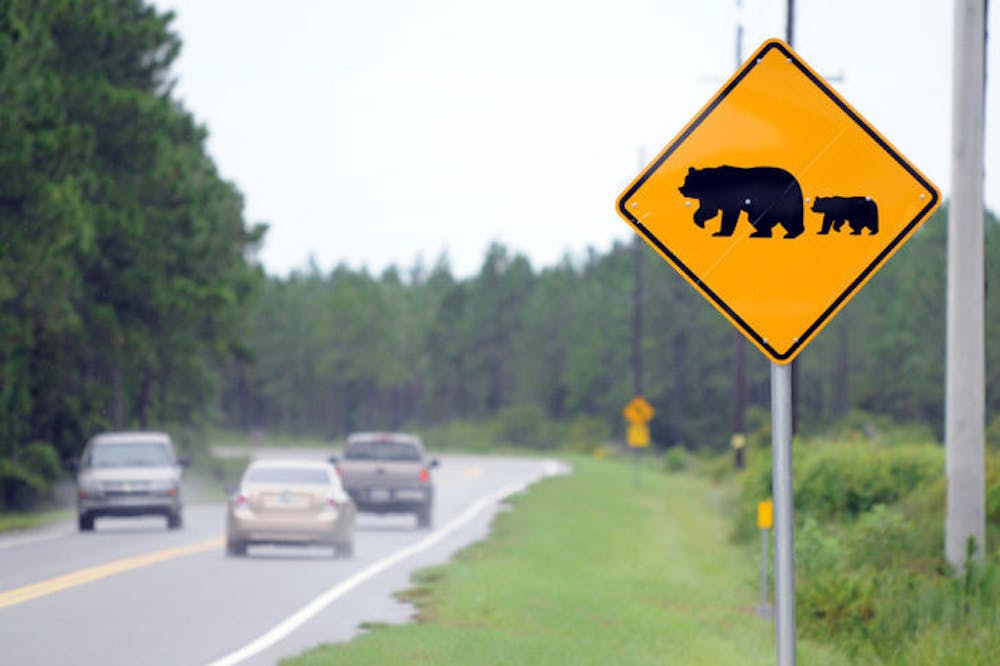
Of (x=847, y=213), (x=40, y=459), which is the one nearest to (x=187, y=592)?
(x=847, y=213)

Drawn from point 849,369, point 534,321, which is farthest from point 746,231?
point 534,321

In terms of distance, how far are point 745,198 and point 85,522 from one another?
94.9 feet

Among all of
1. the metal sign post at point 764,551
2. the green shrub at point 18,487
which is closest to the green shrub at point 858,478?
the metal sign post at point 764,551

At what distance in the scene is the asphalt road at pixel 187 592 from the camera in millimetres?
14953

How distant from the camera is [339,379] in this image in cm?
17462

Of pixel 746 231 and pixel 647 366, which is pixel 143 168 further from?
pixel 647 366

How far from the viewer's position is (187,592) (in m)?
20.5

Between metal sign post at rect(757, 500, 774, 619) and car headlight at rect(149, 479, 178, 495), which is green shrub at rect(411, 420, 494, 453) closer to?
car headlight at rect(149, 479, 178, 495)

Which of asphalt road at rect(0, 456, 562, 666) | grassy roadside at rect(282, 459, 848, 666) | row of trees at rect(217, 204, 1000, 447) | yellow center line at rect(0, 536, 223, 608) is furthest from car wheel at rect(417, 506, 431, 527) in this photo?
row of trees at rect(217, 204, 1000, 447)

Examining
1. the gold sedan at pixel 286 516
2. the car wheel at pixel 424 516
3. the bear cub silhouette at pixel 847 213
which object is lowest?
the car wheel at pixel 424 516

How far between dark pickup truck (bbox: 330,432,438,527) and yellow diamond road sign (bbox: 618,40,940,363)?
28.9 meters

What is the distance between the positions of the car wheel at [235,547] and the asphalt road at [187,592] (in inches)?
9.1

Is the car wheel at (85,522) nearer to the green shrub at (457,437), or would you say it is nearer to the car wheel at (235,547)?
the car wheel at (235,547)

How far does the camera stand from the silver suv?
1336 inches
